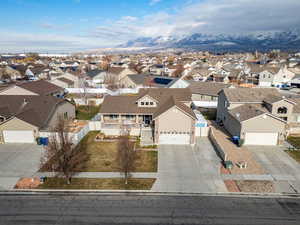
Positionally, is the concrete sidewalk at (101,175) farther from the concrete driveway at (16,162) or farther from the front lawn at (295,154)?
the front lawn at (295,154)

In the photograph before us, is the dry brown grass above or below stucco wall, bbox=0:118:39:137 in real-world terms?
below

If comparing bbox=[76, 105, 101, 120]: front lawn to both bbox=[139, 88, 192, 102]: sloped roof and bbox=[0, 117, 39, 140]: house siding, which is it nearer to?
bbox=[139, 88, 192, 102]: sloped roof

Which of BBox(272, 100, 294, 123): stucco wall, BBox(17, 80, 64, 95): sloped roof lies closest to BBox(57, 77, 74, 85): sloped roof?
BBox(17, 80, 64, 95): sloped roof

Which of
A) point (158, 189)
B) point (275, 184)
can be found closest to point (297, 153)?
point (275, 184)

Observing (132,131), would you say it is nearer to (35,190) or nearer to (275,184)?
(35,190)

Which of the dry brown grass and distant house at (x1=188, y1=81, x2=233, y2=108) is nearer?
the dry brown grass

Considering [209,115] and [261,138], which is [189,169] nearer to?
[261,138]

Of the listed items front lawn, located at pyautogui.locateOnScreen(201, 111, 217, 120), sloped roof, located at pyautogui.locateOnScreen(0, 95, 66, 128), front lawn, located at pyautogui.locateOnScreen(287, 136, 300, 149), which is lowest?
front lawn, located at pyautogui.locateOnScreen(287, 136, 300, 149)

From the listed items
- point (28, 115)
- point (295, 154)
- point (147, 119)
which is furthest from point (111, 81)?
point (295, 154)
